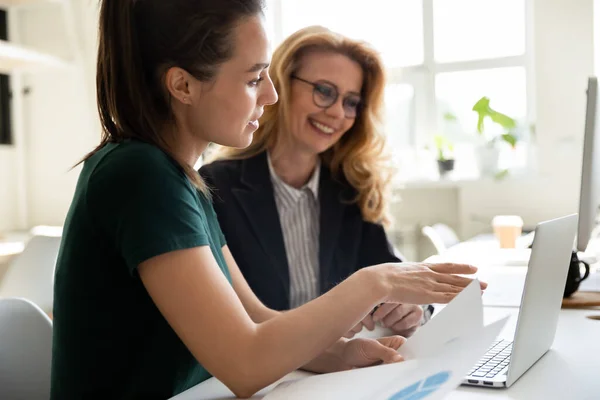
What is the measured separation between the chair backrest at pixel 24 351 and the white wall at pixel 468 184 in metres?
1.70

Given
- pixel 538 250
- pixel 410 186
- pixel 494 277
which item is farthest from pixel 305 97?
pixel 410 186

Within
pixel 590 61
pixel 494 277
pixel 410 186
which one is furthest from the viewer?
pixel 410 186

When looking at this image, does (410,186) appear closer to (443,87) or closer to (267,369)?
(443,87)

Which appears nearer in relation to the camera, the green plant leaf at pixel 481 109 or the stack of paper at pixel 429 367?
the stack of paper at pixel 429 367

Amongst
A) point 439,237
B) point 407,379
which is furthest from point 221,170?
point 439,237

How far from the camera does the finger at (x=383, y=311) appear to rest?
1348 mm

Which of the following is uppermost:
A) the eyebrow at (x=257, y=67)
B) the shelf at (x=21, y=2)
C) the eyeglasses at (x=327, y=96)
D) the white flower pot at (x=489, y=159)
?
the shelf at (x=21, y=2)

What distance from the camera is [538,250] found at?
97 cm

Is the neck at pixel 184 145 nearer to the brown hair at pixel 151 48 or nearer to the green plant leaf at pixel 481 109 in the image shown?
the brown hair at pixel 151 48

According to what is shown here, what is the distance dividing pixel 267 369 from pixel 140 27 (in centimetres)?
56

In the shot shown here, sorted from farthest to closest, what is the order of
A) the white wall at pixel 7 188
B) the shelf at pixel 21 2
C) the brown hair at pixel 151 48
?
the white wall at pixel 7 188
the shelf at pixel 21 2
the brown hair at pixel 151 48

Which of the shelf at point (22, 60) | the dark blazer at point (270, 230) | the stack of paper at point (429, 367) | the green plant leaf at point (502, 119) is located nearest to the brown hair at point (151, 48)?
the stack of paper at point (429, 367)

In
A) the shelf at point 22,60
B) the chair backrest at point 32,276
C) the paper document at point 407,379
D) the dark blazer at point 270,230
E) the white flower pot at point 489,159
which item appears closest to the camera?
the paper document at point 407,379

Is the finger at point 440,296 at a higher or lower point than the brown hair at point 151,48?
lower
